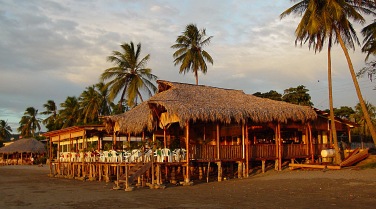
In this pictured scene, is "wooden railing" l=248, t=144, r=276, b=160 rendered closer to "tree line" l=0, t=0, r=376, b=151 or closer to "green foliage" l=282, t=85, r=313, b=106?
"tree line" l=0, t=0, r=376, b=151

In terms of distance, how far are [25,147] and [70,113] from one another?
8335 mm

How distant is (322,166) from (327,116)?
5526mm

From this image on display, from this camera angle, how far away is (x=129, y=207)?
11.8 meters

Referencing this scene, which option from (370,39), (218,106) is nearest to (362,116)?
(370,39)

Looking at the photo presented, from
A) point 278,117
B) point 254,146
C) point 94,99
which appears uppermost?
point 94,99

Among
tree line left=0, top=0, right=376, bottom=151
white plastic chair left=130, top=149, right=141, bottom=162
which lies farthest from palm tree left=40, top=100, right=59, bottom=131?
white plastic chair left=130, top=149, right=141, bottom=162

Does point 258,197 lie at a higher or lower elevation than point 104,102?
lower

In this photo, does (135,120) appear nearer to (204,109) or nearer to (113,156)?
(113,156)

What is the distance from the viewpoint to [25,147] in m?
55.0

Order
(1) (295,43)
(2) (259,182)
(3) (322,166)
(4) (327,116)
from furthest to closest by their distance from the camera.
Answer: (4) (327,116) → (1) (295,43) → (3) (322,166) → (2) (259,182)

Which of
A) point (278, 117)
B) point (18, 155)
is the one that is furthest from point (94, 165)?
point (18, 155)

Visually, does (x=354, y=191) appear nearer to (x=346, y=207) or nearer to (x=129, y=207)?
(x=346, y=207)

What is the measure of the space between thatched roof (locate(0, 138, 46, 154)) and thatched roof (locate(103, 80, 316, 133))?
36619 millimetres

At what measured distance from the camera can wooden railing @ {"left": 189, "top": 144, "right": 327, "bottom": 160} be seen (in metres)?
19.2
